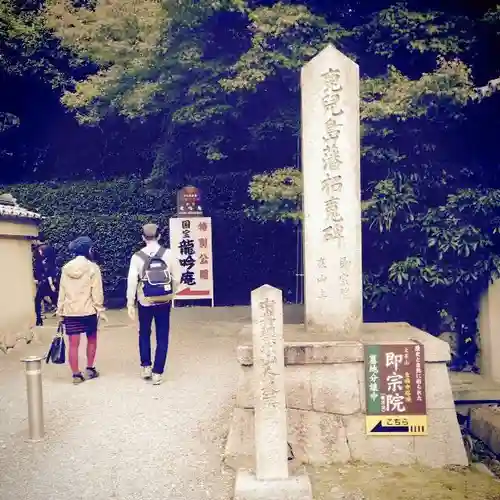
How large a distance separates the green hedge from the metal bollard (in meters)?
9.38

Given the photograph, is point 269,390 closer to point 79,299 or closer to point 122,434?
point 122,434

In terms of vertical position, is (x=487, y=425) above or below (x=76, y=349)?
below

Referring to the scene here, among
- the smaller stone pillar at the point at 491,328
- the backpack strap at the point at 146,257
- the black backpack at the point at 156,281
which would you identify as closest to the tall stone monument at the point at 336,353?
the black backpack at the point at 156,281

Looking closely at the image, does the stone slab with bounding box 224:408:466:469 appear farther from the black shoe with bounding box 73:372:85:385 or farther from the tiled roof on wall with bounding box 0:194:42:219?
the tiled roof on wall with bounding box 0:194:42:219

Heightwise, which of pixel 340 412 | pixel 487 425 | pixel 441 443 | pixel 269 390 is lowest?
pixel 487 425

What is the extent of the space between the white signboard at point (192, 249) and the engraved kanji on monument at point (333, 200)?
743 cm

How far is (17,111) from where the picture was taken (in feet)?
59.9

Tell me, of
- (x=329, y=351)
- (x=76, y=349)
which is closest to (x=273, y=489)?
(x=329, y=351)

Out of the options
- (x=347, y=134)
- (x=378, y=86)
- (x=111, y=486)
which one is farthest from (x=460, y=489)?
(x=378, y=86)

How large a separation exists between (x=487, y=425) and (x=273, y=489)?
4.18m

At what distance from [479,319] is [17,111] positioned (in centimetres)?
1542

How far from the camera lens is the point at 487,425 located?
762cm

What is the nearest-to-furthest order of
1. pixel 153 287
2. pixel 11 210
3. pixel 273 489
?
pixel 273 489, pixel 153 287, pixel 11 210

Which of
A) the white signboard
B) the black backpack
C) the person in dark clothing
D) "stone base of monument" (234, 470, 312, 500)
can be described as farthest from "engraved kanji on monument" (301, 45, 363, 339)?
the person in dark clothing
